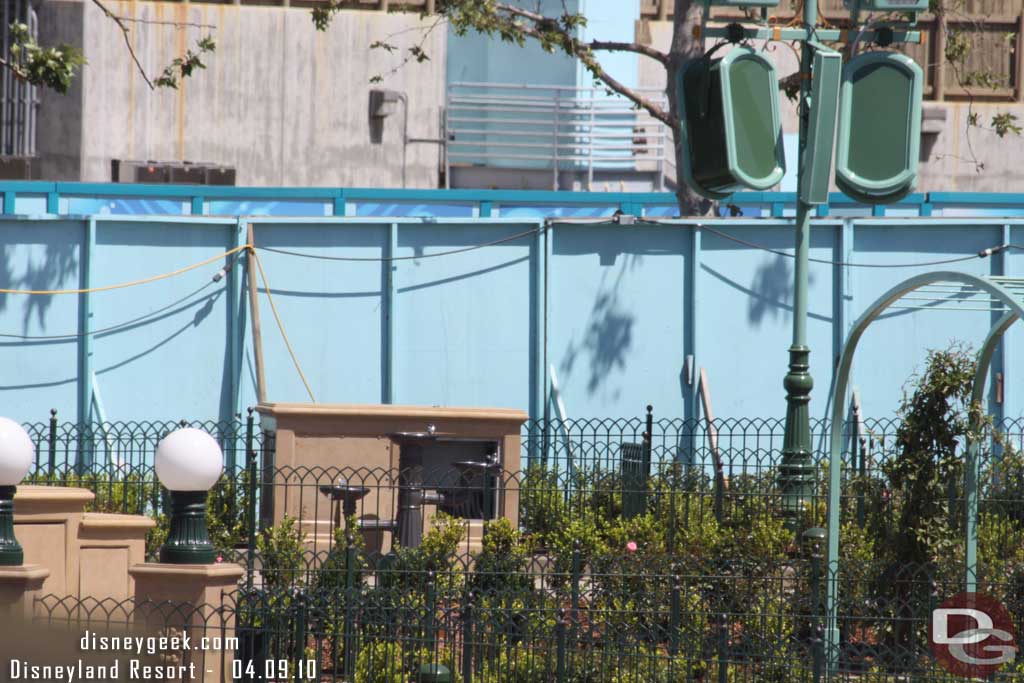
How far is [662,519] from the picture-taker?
1126cm

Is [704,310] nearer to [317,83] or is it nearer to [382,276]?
[382,276]

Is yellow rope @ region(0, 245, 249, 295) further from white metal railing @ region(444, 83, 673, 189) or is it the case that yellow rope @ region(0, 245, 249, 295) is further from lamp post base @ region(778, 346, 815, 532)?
white metal railing @ region(444, 83, 673, 189)

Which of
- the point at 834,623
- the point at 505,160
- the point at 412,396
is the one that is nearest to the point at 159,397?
the point at 412,396

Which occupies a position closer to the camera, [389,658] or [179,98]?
[389,658]

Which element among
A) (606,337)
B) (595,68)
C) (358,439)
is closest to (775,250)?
(606,337)

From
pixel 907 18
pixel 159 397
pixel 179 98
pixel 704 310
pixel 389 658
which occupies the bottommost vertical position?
pixel 389 658

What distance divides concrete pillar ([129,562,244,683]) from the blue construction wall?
24.6 feet

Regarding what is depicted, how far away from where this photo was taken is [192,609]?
732 centimetres

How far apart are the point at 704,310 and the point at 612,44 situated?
3905 mm

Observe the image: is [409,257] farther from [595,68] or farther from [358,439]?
[358,439]

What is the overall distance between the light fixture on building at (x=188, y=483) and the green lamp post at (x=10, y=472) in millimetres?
707

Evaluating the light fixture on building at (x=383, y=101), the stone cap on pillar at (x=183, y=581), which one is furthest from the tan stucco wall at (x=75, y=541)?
the light fixture on building at (x=383, y=101)

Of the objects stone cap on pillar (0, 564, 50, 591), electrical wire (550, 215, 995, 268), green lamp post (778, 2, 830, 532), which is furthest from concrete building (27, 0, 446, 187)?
stone cap on pillar (0, 564, 50, 591)

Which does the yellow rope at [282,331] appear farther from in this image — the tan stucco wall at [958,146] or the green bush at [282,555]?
the tan stucco wall at [958,146]
